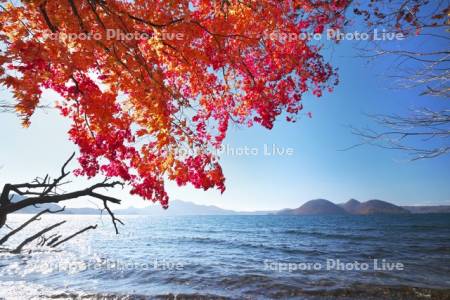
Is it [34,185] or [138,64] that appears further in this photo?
[34,185]

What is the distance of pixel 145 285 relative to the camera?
1280 cm

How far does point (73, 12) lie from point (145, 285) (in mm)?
11802

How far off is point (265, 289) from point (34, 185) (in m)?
→ 9.72

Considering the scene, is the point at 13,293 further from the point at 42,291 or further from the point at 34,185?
the point at 34,185

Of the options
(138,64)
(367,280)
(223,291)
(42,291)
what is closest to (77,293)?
(42,291)

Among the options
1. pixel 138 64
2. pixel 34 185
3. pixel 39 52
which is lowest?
Result: pixel 34 185

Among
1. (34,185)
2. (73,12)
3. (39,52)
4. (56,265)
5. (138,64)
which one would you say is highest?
(73,12)

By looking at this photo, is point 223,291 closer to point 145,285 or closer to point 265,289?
point 265,289

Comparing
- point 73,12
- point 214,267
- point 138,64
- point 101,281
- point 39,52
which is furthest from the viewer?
point 214,267

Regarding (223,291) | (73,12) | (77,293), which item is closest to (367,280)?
(223,291)

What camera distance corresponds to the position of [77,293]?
11.4 meters

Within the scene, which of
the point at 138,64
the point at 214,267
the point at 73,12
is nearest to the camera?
the point at 73,12

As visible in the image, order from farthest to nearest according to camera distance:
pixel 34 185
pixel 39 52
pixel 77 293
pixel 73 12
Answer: pixel 77 293
pixel 34 185
pixel 73 12
pixel 39 52

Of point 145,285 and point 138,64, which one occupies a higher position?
point 138,64
